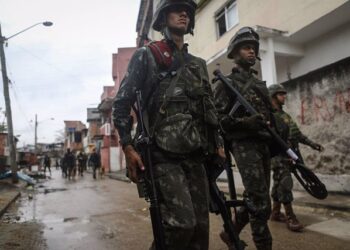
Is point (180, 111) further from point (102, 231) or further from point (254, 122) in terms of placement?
point (102, 231)

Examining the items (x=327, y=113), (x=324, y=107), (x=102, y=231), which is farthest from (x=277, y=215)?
(x=324, y=107)

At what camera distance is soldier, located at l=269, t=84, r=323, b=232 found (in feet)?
15.9

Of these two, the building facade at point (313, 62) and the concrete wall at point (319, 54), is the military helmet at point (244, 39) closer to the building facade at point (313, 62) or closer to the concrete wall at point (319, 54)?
the building facade at point (313, 62)

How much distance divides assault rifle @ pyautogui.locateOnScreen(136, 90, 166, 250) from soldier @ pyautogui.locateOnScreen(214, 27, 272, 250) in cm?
118

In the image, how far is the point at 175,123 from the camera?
94.7 inches

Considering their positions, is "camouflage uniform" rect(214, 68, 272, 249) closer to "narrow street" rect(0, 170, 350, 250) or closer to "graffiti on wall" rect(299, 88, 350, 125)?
"narrow street" rect(0, 170, 350, 250)

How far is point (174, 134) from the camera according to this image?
238cm

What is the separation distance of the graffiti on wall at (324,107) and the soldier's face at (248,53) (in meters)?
4.33

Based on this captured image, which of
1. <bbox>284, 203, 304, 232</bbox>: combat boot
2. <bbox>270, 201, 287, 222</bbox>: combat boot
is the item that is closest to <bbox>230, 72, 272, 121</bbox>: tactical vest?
<bbox>284, 203, 304, 232</bbox>: combat boot

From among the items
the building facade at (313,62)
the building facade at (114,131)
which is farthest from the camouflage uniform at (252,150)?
the building facade at (114,131)

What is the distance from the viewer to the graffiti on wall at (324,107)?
727cm

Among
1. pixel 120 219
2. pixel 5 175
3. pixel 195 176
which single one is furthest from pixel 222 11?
pixel 5 175

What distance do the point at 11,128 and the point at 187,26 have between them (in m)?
16.4

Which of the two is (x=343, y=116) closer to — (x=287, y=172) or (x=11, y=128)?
(x=287, y=172)
